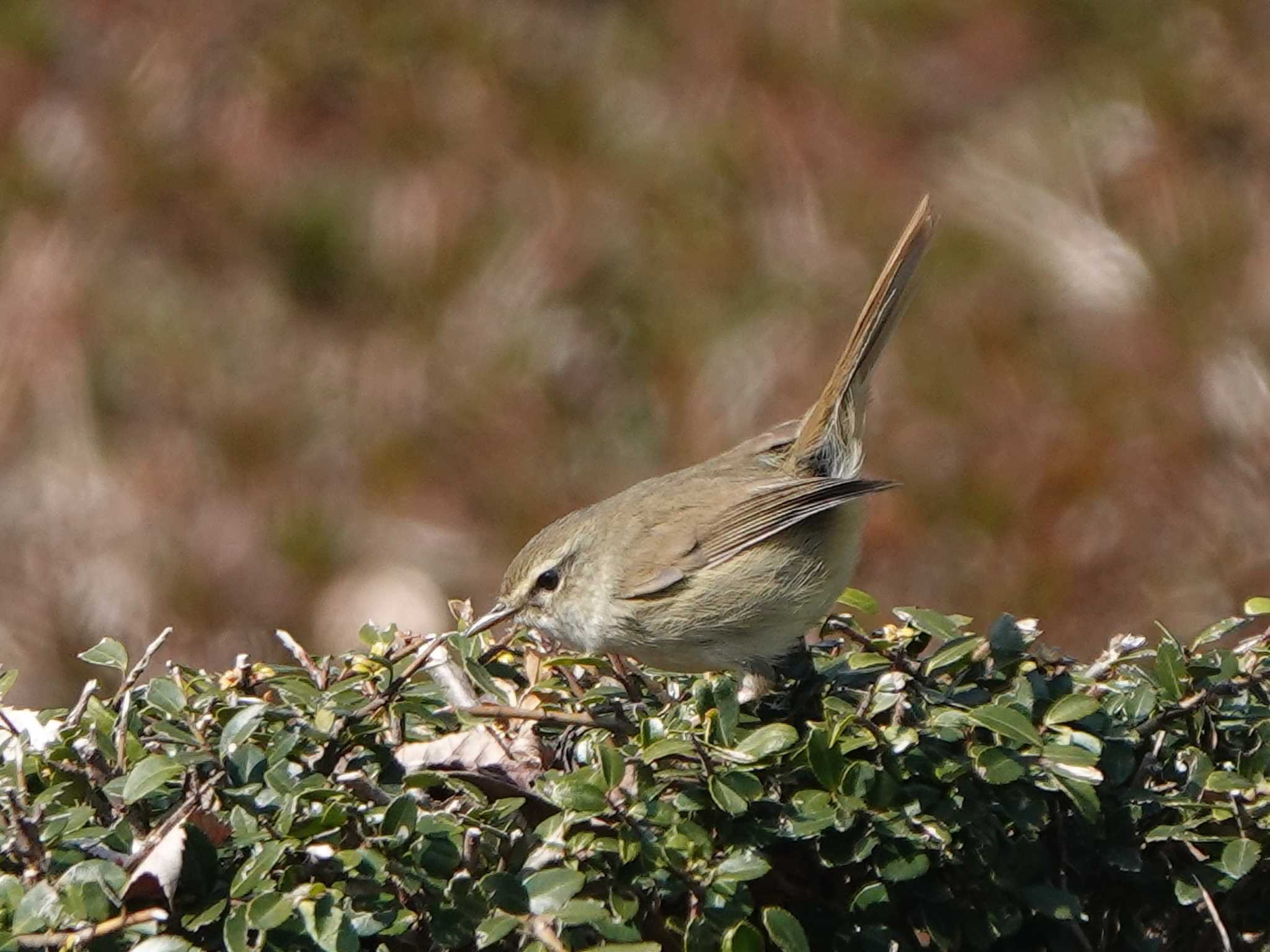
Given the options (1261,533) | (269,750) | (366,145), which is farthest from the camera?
(366,145)

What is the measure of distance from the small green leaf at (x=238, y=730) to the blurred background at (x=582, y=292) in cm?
355

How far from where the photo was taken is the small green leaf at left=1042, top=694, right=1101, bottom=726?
2.05 meters

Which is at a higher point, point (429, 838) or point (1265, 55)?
point (1265, 55)

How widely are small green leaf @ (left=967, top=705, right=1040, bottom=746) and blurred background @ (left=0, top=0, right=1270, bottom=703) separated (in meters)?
3.42

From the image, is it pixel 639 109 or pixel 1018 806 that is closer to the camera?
pixel 1018 806

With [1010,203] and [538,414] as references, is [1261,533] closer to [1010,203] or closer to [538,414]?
[1010,203]

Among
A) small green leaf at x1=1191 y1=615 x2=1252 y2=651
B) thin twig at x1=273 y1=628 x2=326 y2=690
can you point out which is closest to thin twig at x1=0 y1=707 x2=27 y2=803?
thin twig at x1=273 y1=628 x2=326 y2=690

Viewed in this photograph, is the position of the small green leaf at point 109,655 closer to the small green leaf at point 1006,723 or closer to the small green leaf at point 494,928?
the small green leaf at point 494,928

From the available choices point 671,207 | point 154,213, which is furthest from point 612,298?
point 154,213

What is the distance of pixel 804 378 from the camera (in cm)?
591

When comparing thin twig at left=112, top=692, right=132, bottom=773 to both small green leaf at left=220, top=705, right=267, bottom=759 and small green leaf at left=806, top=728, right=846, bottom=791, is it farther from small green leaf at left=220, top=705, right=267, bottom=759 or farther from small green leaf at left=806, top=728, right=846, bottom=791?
small green leaf at left=806, top=728, right=846, bottom=791

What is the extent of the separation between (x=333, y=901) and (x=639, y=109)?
5191 millimetres

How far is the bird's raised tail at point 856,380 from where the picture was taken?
3141 millimetres

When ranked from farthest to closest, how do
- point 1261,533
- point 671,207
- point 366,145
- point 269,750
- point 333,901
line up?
point 366,145, point 671,207, point 1261,533, point 269,750, point 333,901
